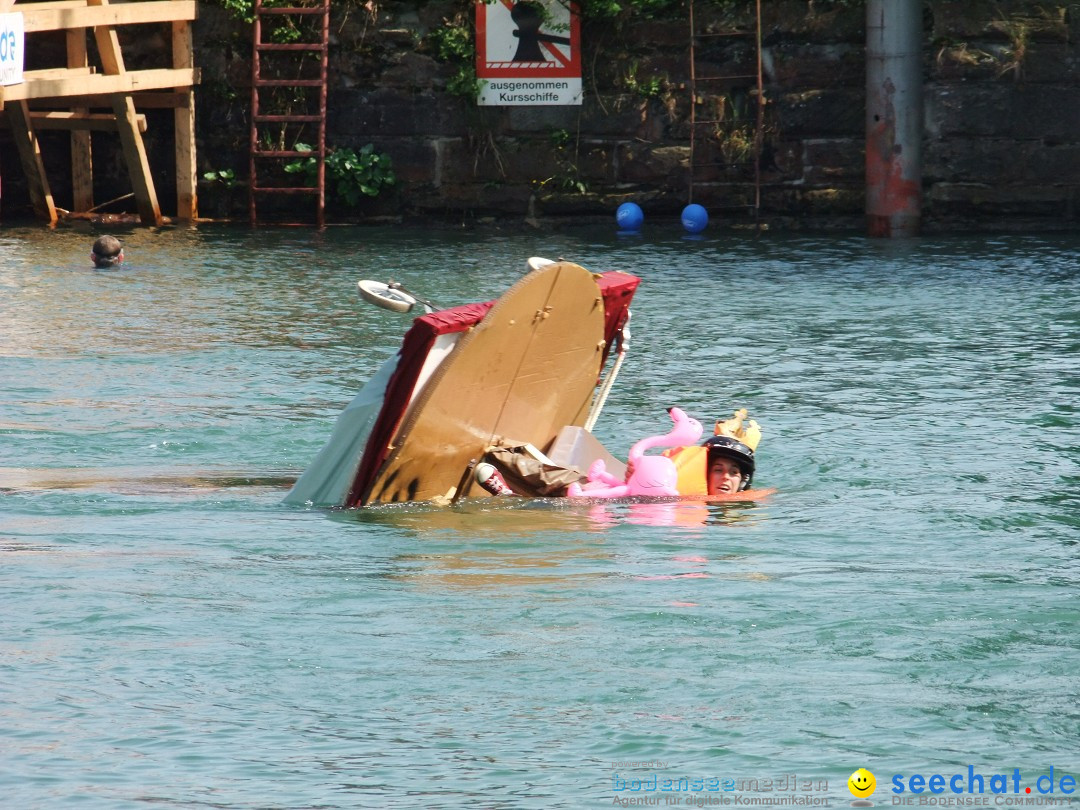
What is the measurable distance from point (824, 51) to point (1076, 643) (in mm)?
15761

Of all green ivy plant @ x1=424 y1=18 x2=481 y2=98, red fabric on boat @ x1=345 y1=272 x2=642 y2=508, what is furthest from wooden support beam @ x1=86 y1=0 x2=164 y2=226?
red fabric on boat @ x1=345 y1=272 x2=642 y2=508

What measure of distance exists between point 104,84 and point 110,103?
1.68 metres

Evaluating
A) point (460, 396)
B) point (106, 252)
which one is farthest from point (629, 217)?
point (460, 396)

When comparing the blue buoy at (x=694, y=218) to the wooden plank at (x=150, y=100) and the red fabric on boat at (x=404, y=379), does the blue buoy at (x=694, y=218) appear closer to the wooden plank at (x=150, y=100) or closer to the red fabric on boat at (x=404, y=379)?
the wooden plank at (x=150, y=100)

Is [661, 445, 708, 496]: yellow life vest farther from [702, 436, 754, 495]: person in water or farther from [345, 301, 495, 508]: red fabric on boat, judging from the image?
[345, 301, 495, 508]: red fabric on boat

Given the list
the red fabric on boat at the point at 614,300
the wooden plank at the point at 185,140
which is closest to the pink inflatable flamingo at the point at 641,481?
the red fabric on boat at the point at 614,300

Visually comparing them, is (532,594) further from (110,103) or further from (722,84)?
(110,103)

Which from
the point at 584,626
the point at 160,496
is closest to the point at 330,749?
the point at 584,626

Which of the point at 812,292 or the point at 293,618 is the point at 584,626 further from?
the point at 812,292

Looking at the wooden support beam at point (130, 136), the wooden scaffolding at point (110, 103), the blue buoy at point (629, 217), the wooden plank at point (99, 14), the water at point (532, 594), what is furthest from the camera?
the blue buoy at point (629, 217)

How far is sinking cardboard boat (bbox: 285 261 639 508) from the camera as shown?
754 cm

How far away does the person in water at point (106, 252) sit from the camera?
54.0 feet

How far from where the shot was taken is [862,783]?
15.6 feet

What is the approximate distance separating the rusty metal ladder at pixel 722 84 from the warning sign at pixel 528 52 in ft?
4.65
